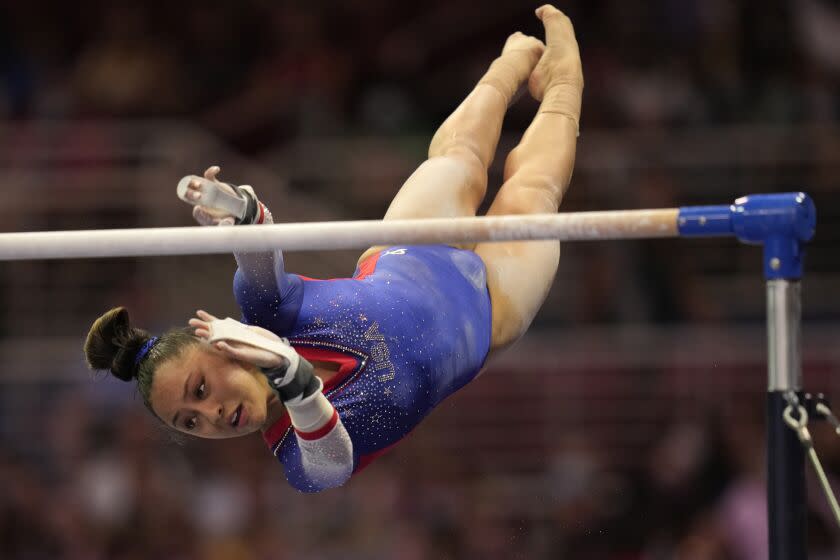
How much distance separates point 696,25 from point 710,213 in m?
4.24

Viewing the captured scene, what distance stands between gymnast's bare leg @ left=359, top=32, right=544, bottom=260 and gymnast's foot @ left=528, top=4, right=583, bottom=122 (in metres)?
0.06

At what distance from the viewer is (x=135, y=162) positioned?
5840 millimetres

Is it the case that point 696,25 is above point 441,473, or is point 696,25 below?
above

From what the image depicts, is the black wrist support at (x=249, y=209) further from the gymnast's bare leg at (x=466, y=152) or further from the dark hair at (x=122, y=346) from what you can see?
the gymnast's bare leg at (x=466, y=152)

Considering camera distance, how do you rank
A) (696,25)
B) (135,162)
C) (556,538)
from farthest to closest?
(696,25), (135,162), (556,538)

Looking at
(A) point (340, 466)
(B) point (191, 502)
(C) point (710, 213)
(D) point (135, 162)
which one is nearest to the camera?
(C) point (710, 213)

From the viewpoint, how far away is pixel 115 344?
2.73 m

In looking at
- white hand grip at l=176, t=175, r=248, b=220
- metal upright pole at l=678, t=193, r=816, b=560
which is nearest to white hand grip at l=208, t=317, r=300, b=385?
white hand grip at l=176, t=175, r=248, b=220

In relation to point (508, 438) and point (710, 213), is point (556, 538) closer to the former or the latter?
point (508, 438)

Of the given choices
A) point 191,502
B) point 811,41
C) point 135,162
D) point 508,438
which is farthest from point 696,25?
point 191,502

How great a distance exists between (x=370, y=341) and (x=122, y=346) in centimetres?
55

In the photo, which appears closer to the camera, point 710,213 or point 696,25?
point 710,213

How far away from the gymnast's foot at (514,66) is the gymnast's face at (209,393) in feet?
4.13

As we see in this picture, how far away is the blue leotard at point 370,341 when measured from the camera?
2.71 m
